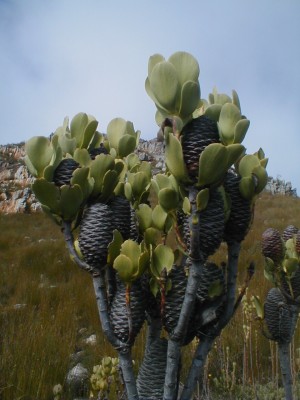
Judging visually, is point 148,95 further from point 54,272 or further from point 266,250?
point 54,272

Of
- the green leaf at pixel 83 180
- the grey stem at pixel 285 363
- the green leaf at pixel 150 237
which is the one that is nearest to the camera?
the green leaf at pixel 83 180

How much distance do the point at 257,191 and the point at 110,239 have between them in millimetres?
292

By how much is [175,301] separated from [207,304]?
75mm

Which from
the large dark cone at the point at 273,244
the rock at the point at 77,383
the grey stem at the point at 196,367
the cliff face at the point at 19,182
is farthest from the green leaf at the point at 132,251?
the cliff face at the point at 19,182

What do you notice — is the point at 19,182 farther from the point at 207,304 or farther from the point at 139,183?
the point at 207,304

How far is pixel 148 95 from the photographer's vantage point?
0.77 metres

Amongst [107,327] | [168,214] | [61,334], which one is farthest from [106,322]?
[61,334]

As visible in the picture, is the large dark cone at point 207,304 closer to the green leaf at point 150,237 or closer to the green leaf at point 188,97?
the green leaf at point 150,237

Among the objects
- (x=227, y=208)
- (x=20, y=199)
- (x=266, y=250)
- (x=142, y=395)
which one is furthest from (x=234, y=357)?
(x=20, y=199)

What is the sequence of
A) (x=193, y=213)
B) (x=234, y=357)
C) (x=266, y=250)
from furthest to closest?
(x=234, y=357)
(x=266, y=250)
(x=193, y=213)

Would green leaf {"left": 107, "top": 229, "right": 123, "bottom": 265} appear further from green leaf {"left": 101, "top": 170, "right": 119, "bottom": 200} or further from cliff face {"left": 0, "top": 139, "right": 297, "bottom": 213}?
cliff face {"left": 0, "top": 139, "right": 297, "bottom": 213}

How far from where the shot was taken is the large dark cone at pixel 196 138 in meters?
0.66

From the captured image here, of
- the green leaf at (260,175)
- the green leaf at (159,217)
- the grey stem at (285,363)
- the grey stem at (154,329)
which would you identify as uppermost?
the green leaf at (260,175)

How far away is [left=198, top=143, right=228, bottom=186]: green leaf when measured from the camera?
24.1 inches
